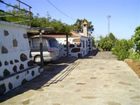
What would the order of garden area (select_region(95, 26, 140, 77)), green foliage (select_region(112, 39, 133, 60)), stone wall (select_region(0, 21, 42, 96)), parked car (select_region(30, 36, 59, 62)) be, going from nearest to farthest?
stone wall (select_region(0, 21, 42, 96)), garden area (select_region(95, 26, 140, 77)), parked car (select_region(30, 36, 59, 62)), green foliage (select_region(112, 39, 133, 60))

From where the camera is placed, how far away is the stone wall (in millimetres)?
11558

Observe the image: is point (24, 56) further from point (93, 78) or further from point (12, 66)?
point (93, 78)

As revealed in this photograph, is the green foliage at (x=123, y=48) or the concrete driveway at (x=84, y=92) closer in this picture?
the concrete driveway at (x=84, y=92)

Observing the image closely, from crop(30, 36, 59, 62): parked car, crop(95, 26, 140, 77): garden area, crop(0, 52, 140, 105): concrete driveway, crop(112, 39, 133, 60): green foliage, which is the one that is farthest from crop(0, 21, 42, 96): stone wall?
crop(112, 39, 133, 60): green foliage

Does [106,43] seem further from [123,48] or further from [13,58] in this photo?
[13,58]

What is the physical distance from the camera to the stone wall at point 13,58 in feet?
37.9

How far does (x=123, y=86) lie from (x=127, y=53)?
17.7 meters

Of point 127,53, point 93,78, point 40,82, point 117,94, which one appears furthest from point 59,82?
point 127,53

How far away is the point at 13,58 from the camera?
13.0 m

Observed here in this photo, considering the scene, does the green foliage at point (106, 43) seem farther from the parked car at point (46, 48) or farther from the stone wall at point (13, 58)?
the stone wall at point (13, 58)

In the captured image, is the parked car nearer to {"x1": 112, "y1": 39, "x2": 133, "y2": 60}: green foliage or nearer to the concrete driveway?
the concrete driveway

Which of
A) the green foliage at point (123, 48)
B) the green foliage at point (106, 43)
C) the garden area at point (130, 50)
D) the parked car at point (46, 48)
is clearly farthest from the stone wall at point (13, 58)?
the green foliage at point (106, 43)

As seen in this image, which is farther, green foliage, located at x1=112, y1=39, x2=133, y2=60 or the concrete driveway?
green foliage, located at x1=112, y1=39, x2=133, y2=60

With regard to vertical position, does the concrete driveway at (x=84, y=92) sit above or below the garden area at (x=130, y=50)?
below
